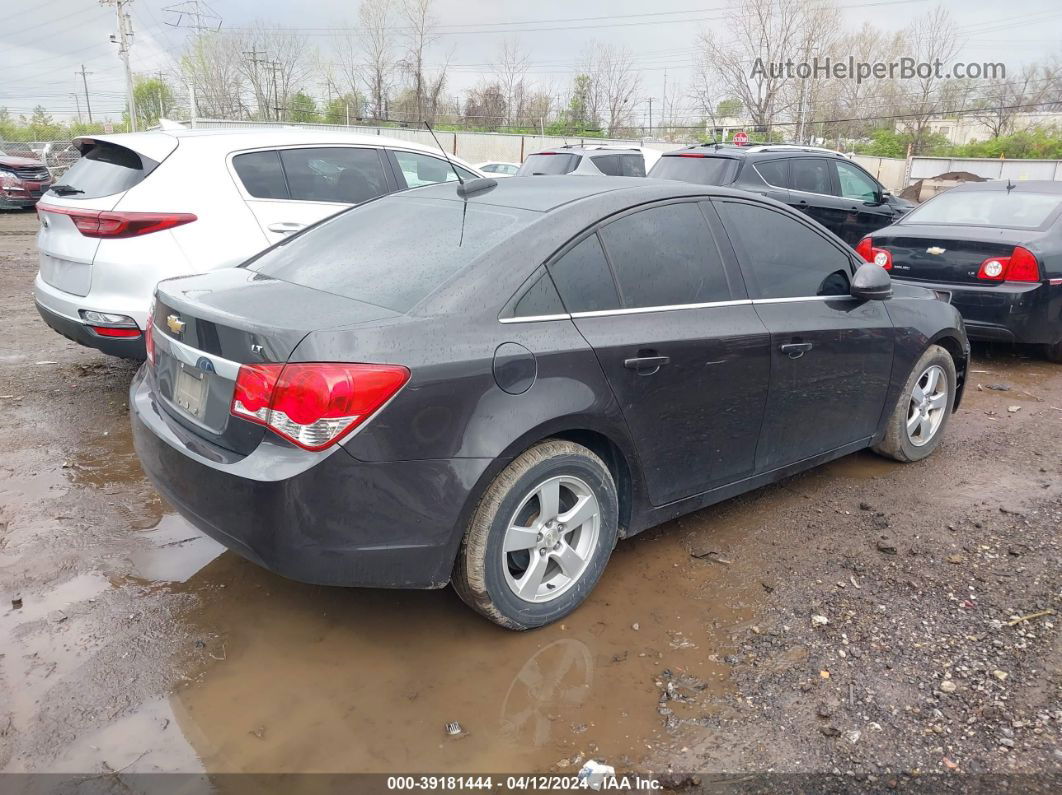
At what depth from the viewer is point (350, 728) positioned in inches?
97.3

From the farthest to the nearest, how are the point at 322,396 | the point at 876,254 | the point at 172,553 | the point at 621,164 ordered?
the point at 621,164, the point at 876,254, the point at 172,553, the point at 322,396

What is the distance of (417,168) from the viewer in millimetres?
6461

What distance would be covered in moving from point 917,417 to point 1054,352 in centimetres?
336

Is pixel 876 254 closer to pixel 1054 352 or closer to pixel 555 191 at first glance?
pixel 1054 352

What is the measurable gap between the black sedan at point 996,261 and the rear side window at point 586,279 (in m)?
4.07

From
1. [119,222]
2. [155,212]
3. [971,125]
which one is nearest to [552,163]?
[155,212]

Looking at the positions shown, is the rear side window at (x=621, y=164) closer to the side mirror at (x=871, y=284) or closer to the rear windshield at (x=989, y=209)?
the rear windshield at (x=989, y=209)

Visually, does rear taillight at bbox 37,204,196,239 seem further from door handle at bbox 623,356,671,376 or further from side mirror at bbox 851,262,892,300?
side mirror at bbox 851,262,892,300

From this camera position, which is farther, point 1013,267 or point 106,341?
point 1013,267

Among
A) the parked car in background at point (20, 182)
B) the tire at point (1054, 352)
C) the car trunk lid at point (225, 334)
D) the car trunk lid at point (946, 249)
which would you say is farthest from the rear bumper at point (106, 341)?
the parked car in background at point (20, 182)

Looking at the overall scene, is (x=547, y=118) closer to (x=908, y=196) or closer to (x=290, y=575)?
(x=908, y=196)

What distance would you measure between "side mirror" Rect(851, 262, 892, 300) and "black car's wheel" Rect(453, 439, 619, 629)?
1737 millimetres

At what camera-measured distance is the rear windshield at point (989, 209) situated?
6914mm

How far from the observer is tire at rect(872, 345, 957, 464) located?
4.44 meters
